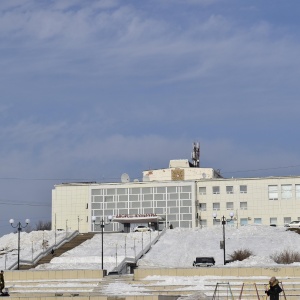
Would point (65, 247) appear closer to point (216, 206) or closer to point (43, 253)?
point (43, 253)

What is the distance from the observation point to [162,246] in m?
67.4

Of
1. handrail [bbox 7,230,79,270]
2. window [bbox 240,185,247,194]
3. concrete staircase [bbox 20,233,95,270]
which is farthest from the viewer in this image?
window [bbox 240,185,247,194]

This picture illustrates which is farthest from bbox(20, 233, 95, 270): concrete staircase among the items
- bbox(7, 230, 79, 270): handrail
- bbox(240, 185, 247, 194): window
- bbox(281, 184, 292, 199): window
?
bbox(281, 184, 292, 199): window

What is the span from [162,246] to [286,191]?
22578 mm

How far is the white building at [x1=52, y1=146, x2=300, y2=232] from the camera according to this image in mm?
85688

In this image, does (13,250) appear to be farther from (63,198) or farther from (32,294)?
(32,294)

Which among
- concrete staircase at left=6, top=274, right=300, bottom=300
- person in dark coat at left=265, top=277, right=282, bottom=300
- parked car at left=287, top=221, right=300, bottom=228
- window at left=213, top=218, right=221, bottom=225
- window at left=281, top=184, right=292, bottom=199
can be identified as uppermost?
window at left=281, top=184, right=292, bottom=199

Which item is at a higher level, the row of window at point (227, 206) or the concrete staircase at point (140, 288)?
the row of window at point (227, 206)

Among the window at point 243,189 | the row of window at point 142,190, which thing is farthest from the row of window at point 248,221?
the row of window at point 142,190

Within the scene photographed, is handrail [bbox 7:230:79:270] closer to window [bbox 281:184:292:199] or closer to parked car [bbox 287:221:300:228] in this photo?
parked car [bbox 287:221:300:228]

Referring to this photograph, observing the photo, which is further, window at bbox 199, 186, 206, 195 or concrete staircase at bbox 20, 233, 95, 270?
window at bbox 199, 186, 206, 195

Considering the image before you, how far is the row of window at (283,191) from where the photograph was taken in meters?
85.1

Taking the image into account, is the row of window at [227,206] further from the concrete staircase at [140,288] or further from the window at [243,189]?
the concrete staircase at [140,288]

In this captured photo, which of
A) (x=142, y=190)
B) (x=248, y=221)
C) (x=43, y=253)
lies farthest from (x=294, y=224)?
(x=43, y=253)
